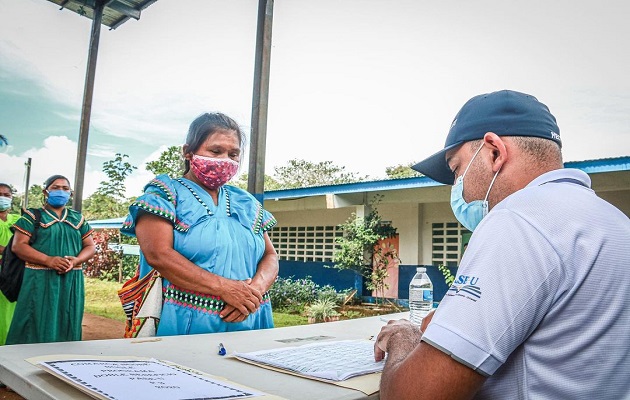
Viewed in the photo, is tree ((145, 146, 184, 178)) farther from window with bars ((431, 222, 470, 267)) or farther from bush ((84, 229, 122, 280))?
window with bars ((431, 222, 470, 267))

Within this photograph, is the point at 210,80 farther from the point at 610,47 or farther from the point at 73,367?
the point at 73,367

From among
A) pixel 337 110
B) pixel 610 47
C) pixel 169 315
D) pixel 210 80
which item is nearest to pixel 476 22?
pixel 610 47

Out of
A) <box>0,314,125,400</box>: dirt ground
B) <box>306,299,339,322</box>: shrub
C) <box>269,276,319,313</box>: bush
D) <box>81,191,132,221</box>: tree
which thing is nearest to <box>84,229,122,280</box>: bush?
<box>81,191,132,221</box>: tree

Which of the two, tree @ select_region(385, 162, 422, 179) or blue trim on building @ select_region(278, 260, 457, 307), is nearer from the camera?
blue trim on building @ select_region(278, 260, 457, 307)

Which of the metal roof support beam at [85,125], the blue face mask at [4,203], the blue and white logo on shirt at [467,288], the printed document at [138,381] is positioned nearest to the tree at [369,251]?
the metal roof support beam at [85,125]

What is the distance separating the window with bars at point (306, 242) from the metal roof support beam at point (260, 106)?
29.1ft

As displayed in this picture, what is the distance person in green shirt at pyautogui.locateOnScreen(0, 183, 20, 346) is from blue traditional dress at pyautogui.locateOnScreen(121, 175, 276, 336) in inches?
129

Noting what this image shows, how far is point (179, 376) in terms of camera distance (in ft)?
3.29

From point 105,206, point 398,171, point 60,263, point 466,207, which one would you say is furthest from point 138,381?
point 398,171

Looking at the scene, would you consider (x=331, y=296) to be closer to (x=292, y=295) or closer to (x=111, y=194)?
(x=292, y=295)

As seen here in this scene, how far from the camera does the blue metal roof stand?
7.38 metres

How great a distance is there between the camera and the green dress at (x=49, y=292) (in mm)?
3969

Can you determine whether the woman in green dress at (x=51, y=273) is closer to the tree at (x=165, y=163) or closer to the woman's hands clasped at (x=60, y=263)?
the woman's hands clasped at (x=60, y=263)

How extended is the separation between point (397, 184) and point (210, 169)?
8217mm
